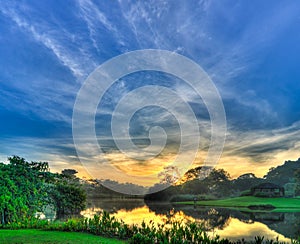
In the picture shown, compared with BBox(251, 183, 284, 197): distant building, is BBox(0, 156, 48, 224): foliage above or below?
below

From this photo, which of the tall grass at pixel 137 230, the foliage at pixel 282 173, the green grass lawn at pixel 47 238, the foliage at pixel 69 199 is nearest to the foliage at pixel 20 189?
the tall grass at pixel 137 230

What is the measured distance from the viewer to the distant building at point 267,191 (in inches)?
1481

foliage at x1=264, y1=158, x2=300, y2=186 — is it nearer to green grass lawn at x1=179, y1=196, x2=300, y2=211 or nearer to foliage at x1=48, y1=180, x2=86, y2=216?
green grass lawn at x1=179, y1=196, x2=300, y2=211

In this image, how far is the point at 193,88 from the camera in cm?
1462

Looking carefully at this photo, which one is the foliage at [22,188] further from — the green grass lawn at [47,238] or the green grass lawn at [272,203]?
the green grass lawn at [272,203]

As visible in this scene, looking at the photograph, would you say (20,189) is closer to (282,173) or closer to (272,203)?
(272,203)

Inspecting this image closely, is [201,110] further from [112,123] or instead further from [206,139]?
[112,123]

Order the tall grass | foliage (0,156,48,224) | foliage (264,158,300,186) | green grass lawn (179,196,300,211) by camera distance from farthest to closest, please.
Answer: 1. foliage (264,158,300,186)
2. green grass lawn (179,196,300,211)
3. foliage (0,156,48,224)
4. the tall grass

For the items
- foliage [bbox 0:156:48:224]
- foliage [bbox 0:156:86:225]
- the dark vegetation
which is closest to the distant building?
the dark vegetation

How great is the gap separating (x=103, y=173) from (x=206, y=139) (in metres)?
9.44

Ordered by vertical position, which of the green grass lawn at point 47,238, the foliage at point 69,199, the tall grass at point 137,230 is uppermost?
the foliage at point 69,199

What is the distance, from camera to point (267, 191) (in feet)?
126

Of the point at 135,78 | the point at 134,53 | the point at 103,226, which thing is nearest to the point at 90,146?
the point at 135,78

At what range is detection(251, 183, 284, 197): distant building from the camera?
123 ft
